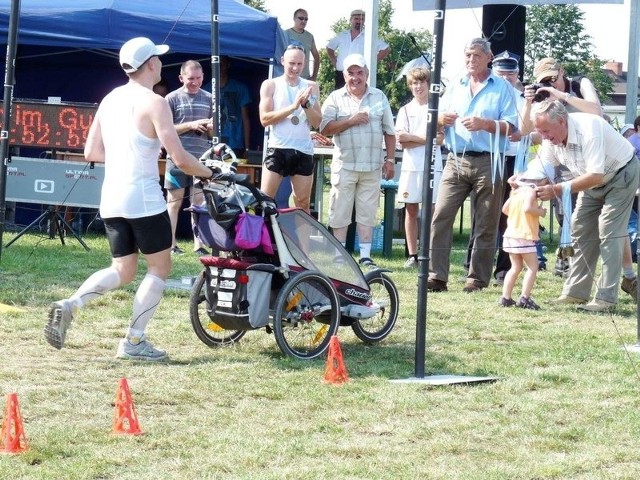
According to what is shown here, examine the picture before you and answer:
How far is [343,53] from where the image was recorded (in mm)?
16766

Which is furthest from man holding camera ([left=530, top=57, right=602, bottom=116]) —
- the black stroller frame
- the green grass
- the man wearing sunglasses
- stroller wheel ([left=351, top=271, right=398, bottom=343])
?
the man wearing sunglasses

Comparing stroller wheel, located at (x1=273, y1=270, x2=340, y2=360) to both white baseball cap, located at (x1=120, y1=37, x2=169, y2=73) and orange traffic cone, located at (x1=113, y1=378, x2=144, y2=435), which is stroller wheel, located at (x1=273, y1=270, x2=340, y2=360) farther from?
orange traffic cone, located at (x1=113, y1=378, x2=144, y2=435)

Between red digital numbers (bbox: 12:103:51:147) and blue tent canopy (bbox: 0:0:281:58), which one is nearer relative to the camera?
red digital numbers (bbox: 12:103:51:147)

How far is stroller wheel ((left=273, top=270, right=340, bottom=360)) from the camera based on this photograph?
739cm

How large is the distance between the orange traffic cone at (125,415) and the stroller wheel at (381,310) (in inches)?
110

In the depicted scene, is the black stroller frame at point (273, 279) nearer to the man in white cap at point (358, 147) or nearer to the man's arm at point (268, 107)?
the man's arm at point (268, 107)

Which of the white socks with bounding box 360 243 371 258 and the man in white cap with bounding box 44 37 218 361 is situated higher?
the man in white cap with bounding box 44 37 218 361

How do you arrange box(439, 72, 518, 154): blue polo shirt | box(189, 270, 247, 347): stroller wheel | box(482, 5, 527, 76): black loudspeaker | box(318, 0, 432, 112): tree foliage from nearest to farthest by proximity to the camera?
1. box(189, 270, 247, 347): stroller wheel
2. box(439, 72, 518, 154): blue polo shirt
3. box(482, 5, 527, 76): black loudspeaker
4. box(318, 0, 432, 112): tree foliage

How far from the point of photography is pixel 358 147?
11.7m

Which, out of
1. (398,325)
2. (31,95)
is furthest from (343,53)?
(398,325)

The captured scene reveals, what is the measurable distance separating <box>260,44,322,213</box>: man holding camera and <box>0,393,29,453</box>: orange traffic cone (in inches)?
232

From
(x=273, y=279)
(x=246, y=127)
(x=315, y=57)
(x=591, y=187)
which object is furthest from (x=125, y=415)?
(x=315, y=57)

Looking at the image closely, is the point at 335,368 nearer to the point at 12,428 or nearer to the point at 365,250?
the point at 12,428

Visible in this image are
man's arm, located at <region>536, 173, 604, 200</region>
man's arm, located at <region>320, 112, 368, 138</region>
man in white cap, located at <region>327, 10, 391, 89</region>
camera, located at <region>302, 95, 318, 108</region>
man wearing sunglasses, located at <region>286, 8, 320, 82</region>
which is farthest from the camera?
man wearing sunglasses, located at <region>286, 8, 320, 82</region>
